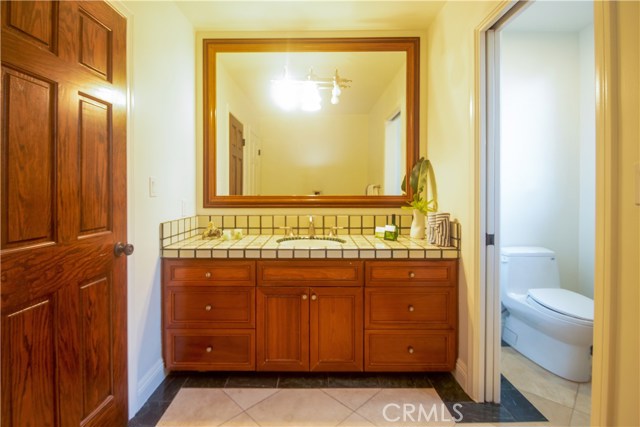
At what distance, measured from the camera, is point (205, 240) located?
1876 millimetres

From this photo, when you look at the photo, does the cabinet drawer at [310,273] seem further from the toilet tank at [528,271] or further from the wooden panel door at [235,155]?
the toilet tank at [528,271]

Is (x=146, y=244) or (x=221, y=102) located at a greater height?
(x=221, y=102)

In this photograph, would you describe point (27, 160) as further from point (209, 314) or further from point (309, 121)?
point (309, 121)

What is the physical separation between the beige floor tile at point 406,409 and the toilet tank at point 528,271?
1.01 m

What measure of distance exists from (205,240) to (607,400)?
1.92m

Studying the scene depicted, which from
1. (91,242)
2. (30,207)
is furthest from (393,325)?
(30,207)

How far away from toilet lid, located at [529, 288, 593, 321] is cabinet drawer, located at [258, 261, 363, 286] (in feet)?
3.86

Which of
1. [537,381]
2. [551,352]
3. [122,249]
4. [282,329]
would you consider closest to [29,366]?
[122,249]

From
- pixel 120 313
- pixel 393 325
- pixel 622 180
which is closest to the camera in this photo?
pixel 622 180

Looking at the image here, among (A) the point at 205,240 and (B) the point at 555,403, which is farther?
(A) the point at 205,240

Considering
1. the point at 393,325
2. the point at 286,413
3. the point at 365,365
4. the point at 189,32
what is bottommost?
the point at 286,413

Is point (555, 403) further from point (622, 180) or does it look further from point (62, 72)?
point (62, 72)

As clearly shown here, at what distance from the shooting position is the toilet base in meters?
1.67

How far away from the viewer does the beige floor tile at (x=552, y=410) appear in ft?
4.51
